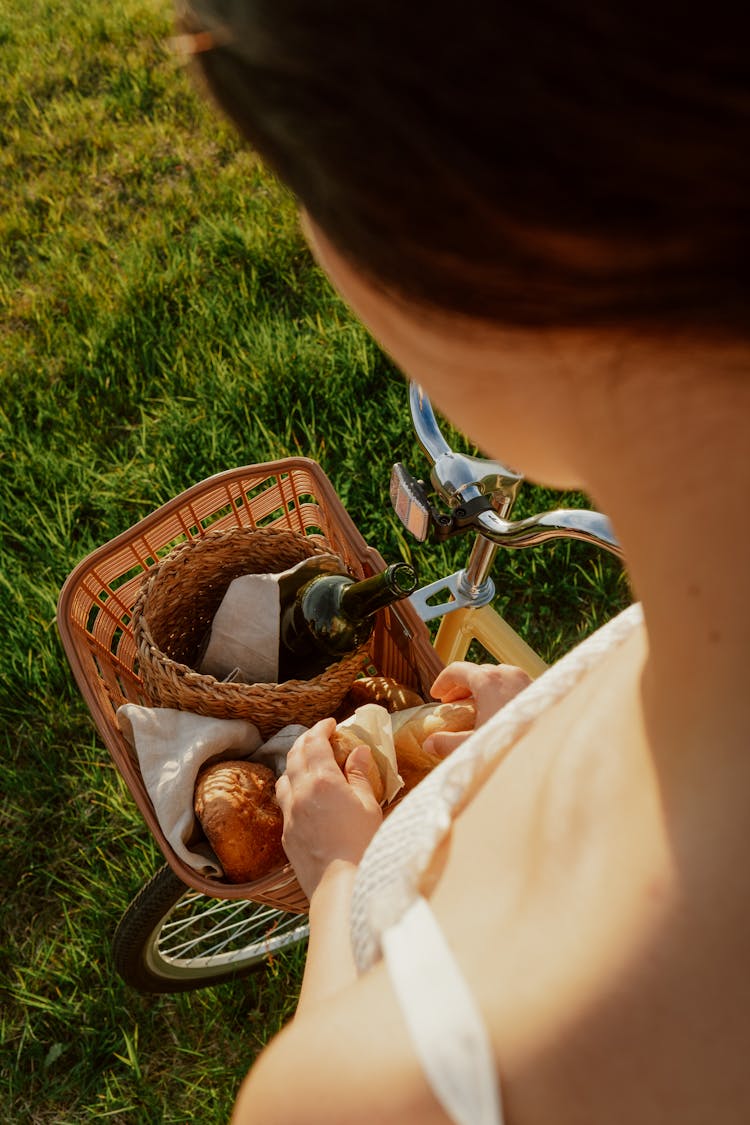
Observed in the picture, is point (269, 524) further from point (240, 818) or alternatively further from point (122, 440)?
point (122, 440)

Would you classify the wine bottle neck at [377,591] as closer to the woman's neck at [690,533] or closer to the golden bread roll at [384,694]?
the golden bread roll at [384,694]

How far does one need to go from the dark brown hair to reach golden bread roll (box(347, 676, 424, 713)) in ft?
3.10

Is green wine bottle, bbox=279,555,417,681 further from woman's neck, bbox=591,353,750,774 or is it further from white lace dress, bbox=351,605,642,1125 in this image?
woman's neck, bbox=591,353,750,774

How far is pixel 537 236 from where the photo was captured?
0.36 m

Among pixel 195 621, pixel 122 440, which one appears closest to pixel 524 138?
pixel 195 621

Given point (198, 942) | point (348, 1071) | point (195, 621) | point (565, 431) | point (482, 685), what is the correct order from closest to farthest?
point (565, 431), point (348, 1071), point (482, 685), point (195, 621), point (198, 942)

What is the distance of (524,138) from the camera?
0.33 meters

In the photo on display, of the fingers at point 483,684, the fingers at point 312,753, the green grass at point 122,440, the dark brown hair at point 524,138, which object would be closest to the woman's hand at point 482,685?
the fingers at point 483,684

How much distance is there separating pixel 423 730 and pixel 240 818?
25 cm

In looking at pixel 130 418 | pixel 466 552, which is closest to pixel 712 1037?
pixel 466 552

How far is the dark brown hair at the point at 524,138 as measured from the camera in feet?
1.02

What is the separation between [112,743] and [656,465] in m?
0.95

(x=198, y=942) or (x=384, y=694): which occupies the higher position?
(x=384, y=694)

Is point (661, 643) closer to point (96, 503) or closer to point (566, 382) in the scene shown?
point (566, 382)
